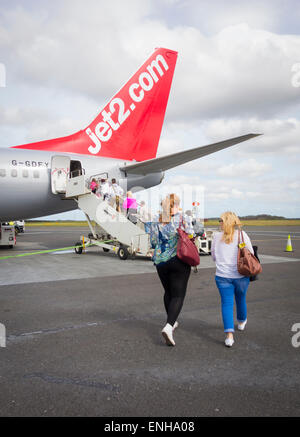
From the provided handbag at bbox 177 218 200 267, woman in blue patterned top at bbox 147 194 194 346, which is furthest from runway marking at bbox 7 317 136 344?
handbag at bbox 177 218 200 267

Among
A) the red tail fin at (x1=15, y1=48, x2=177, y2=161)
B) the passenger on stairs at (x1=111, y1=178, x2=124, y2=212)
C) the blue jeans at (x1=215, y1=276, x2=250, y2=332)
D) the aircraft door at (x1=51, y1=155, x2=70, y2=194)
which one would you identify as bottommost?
the blue jeans at (x1=215, y1=276, x2=250, y2=332)

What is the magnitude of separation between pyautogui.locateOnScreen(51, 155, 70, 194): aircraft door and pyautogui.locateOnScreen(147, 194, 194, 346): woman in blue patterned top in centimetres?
1079

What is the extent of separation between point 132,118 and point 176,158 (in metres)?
4.76

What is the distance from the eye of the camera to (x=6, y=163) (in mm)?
13742

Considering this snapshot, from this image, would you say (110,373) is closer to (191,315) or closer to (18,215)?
(191,315)

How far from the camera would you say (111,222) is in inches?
527

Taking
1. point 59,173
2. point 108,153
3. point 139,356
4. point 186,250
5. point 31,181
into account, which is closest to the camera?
point 139,356

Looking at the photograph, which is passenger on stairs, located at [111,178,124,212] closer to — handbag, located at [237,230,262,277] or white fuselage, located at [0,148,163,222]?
white fuselage, located at [0,148,163,222]

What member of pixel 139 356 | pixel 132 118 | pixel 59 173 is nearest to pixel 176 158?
pixel 132 118

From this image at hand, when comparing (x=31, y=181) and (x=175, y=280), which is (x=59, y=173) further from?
(x=175, y=280)

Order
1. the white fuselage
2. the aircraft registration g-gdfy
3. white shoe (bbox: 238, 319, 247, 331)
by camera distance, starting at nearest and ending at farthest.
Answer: white shoe (bbox: 238, 319, 247, 331) → the white fuselage → the aircraft registration g-gdfy

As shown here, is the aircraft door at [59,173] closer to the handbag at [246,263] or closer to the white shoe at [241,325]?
the white shoe at [241,325]

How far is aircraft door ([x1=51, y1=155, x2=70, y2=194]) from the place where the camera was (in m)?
Answer: 14.7

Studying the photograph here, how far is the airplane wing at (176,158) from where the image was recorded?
13023 millimetres
